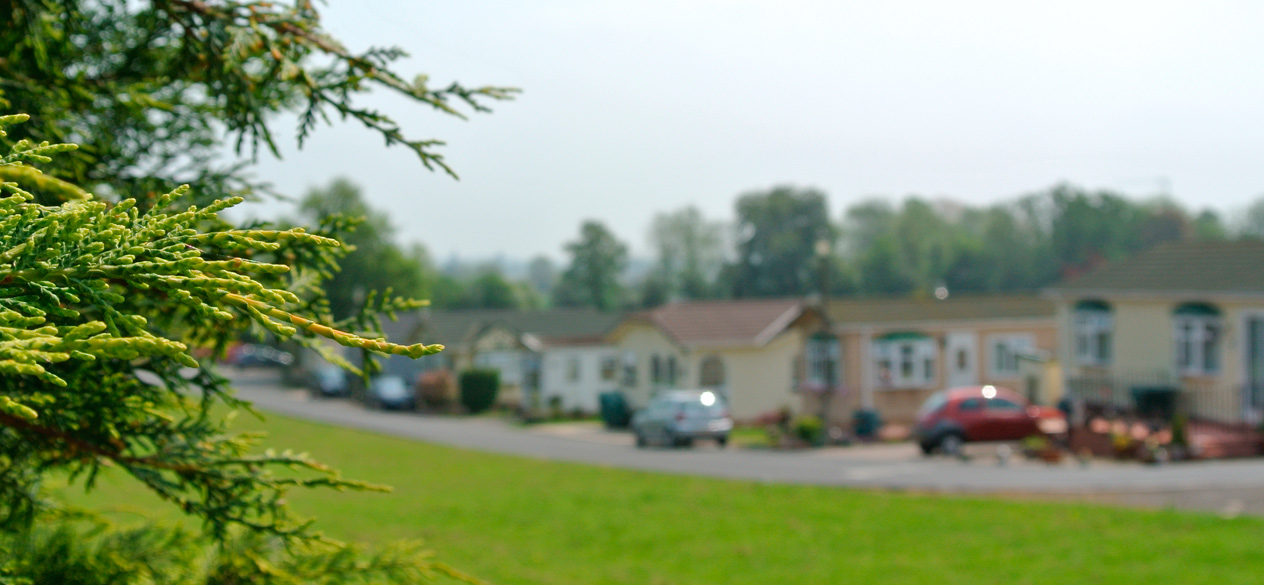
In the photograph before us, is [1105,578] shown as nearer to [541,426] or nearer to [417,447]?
[417,447]

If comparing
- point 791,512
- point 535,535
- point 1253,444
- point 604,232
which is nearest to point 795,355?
point 1253,444

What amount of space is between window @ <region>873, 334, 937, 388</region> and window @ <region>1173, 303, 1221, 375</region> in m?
10.8

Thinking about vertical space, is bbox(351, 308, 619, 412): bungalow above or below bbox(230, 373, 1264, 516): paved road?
above

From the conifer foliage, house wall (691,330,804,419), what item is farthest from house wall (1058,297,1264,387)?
the conifer foliage

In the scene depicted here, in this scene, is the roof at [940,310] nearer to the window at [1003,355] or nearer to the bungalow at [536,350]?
the window at [1003,355]

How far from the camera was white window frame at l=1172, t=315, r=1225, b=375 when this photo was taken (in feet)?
80.8

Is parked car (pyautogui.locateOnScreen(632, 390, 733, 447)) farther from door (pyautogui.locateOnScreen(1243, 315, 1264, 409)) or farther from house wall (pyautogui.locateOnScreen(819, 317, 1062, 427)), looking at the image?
door (pyautogui.locateOnScreen(1243, 315, 1264, 409))

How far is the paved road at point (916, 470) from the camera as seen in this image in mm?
18609

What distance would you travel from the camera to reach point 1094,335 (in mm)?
28906

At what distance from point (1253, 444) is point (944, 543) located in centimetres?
1173

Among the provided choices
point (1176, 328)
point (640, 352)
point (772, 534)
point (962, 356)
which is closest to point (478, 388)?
point (640, 352)

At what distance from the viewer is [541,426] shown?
39.5 meters

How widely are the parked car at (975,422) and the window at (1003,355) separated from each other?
10.9m

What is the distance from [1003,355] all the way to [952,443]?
1277 centimetres
